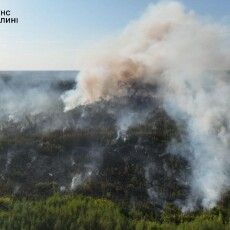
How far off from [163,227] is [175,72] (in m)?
61.2

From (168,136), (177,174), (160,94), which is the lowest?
(177,174)

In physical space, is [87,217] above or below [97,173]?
below

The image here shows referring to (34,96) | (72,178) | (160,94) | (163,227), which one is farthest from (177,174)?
(34,96)

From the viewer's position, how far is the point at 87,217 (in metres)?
53.2

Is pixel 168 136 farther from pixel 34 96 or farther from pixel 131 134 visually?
pixel 34 96

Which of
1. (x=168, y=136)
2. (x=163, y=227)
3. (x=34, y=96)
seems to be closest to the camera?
(x=163, y=227)

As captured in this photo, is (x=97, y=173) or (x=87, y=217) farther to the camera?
(x=97, y=173)

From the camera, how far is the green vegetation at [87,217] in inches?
2052

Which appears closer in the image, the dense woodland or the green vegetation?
the green vegetation

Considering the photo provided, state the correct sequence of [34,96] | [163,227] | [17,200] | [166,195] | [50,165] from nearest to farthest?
[163,227]
[17,200]
[166,195]
[50,165]
[34,96]

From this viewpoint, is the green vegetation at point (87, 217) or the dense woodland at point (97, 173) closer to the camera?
the green vegetation at point (87, 217)

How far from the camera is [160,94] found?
4262 inches

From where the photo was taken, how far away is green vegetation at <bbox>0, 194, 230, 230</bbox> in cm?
5212

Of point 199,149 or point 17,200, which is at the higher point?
point 199,149
